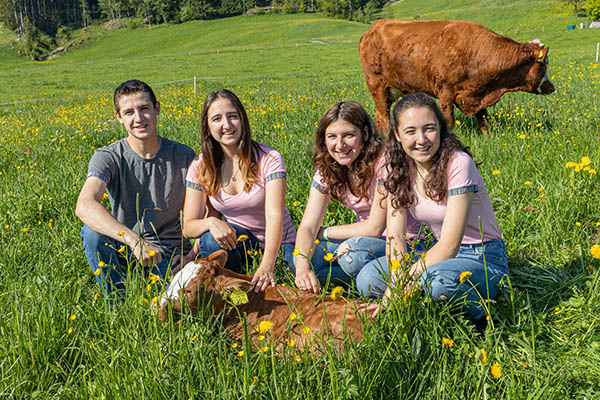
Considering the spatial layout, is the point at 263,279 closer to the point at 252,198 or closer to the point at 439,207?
the point at 252,198

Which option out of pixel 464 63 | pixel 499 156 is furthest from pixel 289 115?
pixel 499 156

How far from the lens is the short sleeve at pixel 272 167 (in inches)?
136

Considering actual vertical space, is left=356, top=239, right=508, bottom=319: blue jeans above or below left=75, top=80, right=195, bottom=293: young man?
below

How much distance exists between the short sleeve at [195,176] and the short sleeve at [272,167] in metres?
0.47

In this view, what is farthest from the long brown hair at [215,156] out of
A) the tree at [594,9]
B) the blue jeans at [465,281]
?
the tree at [594,9]

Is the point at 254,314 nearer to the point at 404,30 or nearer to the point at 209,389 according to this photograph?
the point at 209,389

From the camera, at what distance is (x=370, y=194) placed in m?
3.47

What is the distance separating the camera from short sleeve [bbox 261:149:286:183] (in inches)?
136

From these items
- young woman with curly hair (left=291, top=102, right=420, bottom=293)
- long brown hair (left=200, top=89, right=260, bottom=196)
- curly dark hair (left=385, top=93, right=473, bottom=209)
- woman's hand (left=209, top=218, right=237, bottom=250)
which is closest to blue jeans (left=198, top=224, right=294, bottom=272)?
woman's hand (left=209, top=218, right=237, bottom=250)

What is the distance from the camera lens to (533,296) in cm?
309

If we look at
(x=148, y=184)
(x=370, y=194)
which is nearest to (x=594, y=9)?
(x=370, y=194)

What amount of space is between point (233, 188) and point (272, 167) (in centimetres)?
38

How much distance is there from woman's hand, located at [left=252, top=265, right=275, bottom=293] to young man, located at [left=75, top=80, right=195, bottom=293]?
28.0 inches

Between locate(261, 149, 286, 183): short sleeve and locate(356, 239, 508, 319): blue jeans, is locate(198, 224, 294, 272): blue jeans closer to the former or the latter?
locate(261, 149, 286, 183): short sleeve
